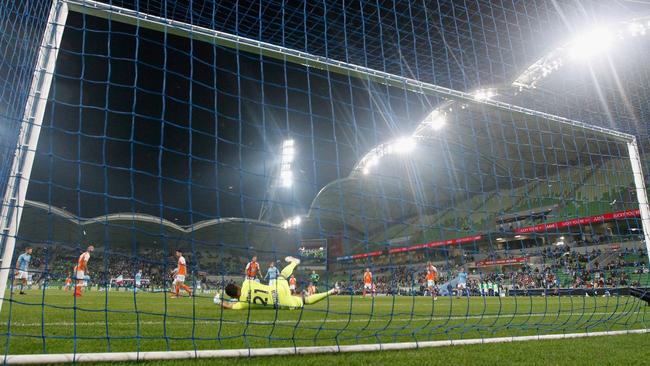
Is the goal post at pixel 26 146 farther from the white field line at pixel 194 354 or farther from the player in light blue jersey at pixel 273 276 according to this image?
the player in light blue jersey at pixel 273 276

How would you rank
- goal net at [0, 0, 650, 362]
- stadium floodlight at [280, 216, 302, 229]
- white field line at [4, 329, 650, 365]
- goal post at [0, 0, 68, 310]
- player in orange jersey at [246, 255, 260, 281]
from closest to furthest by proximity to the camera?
white field line at [4, 329, 650, 365] → goal post at [0, 0, 68, 310] → goal net at [0, 0, 650, 362] → stadium floodlight at [280, 216, 302, 229] → player in orange jersey at [246, 255, 260, 281]

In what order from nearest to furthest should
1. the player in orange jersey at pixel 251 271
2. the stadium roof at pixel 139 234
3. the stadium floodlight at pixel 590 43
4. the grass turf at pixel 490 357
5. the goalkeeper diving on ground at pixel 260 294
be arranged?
the grass turf at pixel 490 357 < the player in orange jersey at pixel 251 271 < the goalkeeper diving on ground at pixel 260 294 < the stadium floodlight at pixel 590 43 < the stadium roof at pixel 139 234

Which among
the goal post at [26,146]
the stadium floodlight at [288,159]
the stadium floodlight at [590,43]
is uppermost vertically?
the stadium floodlight at [590,43]

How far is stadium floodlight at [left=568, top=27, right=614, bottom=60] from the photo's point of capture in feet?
63.8

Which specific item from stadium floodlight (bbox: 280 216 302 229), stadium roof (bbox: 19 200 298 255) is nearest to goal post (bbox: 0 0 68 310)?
stadium floodlight (bbox: 280 216 302 229)

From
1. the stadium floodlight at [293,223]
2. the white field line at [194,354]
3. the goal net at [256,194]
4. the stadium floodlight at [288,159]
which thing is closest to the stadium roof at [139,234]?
the goal net at [256,194]

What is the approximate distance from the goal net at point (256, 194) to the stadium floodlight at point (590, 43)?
4.06 feet

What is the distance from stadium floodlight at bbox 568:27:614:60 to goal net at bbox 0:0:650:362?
1.24m

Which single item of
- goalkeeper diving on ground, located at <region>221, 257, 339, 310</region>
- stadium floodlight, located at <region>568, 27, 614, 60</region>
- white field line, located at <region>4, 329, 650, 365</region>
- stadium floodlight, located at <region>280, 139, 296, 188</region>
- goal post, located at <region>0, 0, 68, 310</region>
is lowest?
white field line, located at <region>4, 329, 650, 365</region>

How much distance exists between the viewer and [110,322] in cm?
527

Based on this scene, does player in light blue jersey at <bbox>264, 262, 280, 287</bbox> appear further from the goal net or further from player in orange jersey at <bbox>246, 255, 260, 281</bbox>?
player in orange jersey at <bbox>246, 255, 260, 281</bbox>

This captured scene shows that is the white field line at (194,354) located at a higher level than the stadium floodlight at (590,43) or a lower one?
lower

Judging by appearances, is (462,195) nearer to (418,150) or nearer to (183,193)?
(418,150)

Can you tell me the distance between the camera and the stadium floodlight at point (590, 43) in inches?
766
